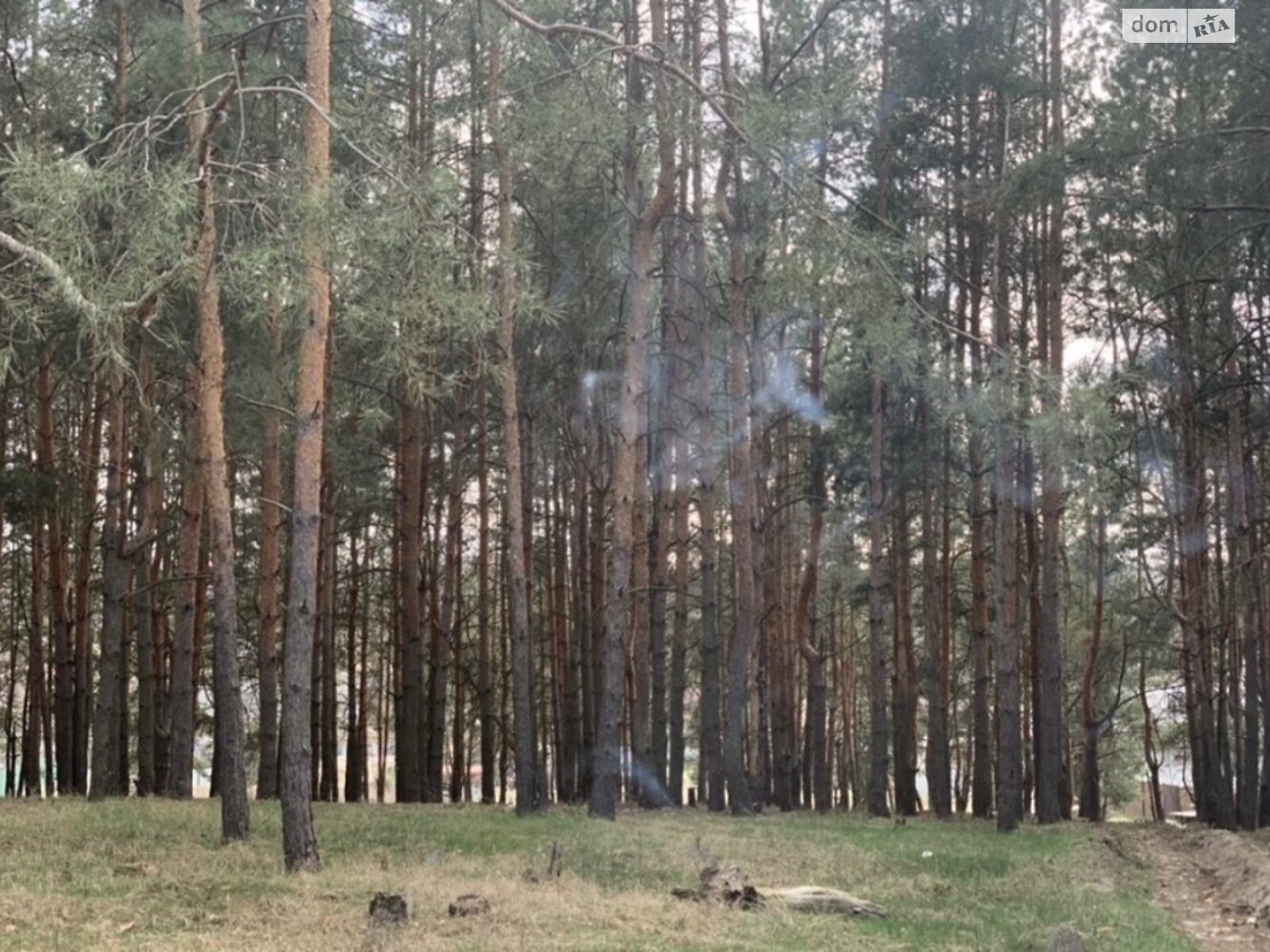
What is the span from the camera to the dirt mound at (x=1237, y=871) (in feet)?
31.9

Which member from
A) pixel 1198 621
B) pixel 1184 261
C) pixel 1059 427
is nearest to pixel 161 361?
pixel 1059 427

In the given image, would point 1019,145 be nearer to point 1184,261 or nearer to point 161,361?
point 1184,261

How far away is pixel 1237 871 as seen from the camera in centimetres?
1174

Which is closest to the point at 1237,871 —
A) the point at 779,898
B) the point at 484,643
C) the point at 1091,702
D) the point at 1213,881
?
the point at 1213,881

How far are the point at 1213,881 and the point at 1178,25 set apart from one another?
9262 mm

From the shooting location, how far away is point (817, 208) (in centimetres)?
1135

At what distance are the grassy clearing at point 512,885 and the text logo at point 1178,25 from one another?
28.2ft

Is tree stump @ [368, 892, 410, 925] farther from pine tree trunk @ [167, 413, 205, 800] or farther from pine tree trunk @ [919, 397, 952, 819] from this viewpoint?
pine tree trunk @ [919, 397, 952, 819]

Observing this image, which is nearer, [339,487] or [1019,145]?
[1019,145]

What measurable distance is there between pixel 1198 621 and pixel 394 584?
14804mm

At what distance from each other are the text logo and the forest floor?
27.0 ft

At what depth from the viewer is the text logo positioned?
13.3 meters

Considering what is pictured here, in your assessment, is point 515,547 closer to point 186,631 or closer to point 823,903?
point 186,631

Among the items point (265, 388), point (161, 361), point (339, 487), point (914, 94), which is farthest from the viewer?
point (339, 487)
